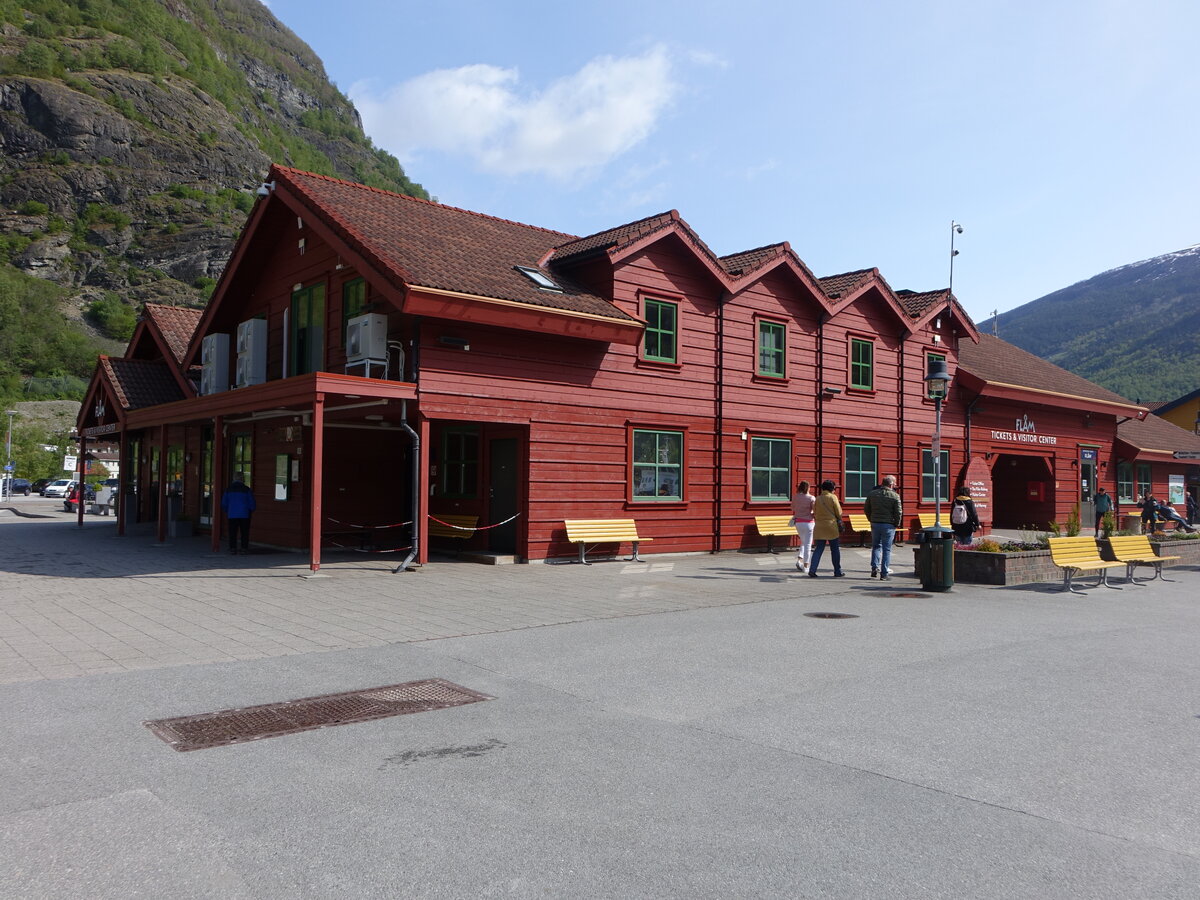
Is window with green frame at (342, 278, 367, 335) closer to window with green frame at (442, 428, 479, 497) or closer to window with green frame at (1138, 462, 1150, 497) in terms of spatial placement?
window with green frame at (442, 428, 479, 497)

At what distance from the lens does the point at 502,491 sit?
17750 mm

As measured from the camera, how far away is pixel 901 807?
465 centimetres

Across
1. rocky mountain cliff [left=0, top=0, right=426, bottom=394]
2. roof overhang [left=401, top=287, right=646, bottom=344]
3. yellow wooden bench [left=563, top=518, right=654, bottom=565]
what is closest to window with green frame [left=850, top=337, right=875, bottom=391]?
roof overhang [left=401, top=287, right=646, bottom=344]

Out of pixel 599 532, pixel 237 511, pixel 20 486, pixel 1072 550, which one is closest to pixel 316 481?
pixel 237 511

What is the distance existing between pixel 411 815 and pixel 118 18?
178037mm

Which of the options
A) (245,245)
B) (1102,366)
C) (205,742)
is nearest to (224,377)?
(245,245)

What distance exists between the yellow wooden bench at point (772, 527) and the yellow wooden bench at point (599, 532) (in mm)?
3621

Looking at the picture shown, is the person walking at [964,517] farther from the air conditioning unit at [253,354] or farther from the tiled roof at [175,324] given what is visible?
the tiled roof at [175,324]

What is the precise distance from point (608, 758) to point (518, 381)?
11669 millimetres

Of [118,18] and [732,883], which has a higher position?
[118,18]

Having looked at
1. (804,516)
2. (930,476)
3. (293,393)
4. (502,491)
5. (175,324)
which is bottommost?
(804,516)

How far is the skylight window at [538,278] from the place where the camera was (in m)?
17.5

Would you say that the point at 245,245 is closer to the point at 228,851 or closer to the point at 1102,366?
the point at 228,851

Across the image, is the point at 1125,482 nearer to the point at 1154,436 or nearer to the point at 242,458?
the point at 1154,436
